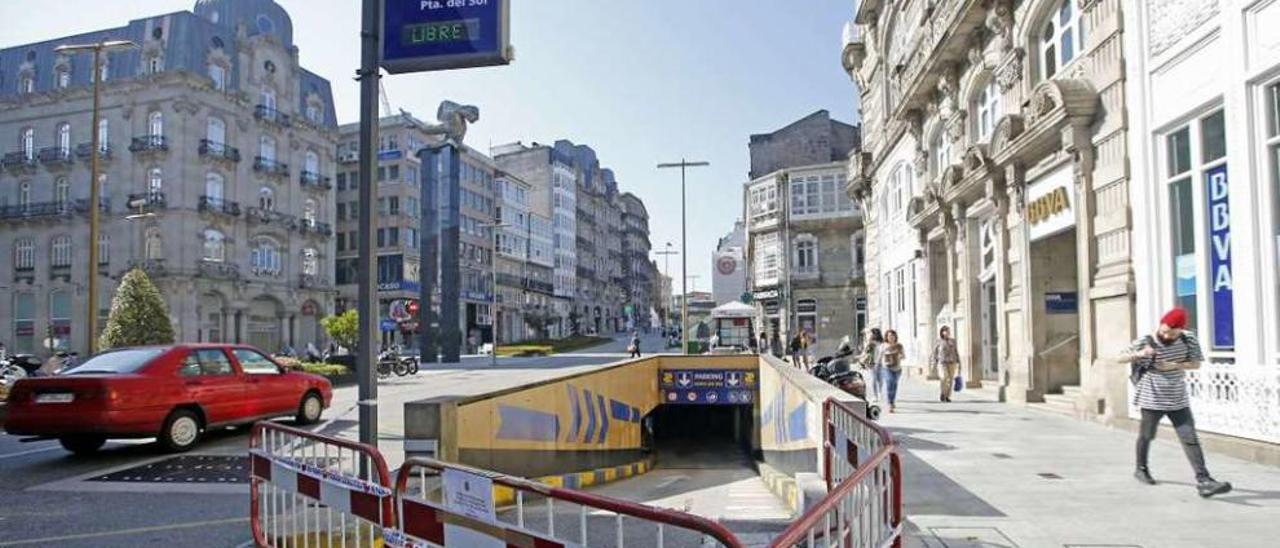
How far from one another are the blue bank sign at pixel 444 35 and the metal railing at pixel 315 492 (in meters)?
2.79

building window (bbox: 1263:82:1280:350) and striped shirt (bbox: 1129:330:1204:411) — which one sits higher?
building window (bbox: 1263:82:1280:350)

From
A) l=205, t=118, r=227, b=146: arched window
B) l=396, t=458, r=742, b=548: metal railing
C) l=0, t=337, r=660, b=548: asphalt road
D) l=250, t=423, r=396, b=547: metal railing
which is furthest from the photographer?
l=205, t=118, r=227, b=146: arched window

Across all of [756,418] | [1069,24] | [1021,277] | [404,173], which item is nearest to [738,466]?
[756,418]

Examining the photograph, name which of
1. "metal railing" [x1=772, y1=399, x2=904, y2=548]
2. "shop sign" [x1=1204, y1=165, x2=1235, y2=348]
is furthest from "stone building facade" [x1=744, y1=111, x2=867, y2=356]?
"metal railing" [x1=772, y1=399, x2=904, y2=548]

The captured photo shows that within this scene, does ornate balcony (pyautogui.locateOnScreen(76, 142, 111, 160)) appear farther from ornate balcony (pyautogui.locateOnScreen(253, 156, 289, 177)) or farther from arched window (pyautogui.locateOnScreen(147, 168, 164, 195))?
ornate balcony (pyautogui.locateOnScreen(253, 156, 289, 177))

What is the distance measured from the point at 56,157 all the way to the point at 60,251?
554 centimetres

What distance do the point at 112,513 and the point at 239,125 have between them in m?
49.4

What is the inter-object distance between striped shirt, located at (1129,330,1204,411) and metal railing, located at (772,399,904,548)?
10.7 ft

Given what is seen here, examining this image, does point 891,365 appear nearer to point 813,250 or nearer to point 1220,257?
point 1220,257

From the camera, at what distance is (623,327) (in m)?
132

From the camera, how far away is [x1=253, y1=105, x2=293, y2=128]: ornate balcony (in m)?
52.4

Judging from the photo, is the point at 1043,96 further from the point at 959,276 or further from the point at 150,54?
the point at 150,54

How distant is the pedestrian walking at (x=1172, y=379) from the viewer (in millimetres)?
7121

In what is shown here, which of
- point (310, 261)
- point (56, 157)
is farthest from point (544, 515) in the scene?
point (56, 157)
